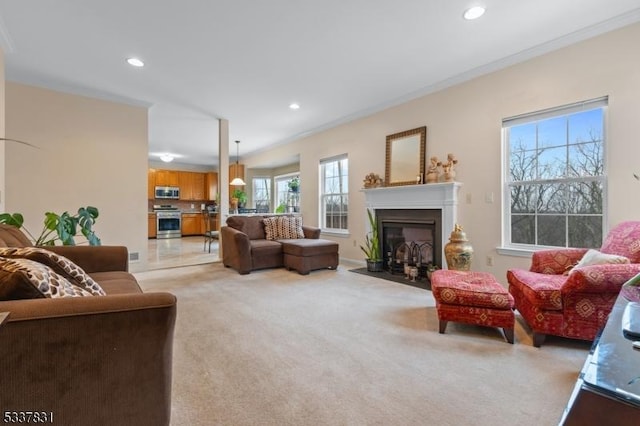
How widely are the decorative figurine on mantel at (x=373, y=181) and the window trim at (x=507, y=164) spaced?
1743 mm

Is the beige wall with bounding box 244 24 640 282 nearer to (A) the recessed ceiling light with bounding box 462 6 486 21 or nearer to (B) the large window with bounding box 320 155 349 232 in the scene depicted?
(B) the large window with bounding box 320 155 349 232

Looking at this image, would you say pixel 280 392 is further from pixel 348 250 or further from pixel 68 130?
pixel 68 130

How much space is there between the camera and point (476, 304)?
86.4 inches

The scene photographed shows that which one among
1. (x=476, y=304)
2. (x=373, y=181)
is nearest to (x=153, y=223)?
(x=373, y=181)

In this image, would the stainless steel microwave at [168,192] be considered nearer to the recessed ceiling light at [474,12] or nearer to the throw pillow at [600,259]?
the recessed ceiling light at [474,12]

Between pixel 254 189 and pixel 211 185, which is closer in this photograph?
pixel 254 189

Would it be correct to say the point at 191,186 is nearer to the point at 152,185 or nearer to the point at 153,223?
the point at 152,185

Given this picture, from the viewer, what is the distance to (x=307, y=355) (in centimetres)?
194

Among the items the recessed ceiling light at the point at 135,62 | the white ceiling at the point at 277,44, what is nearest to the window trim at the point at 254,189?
the white ceiling at the point at 277,44

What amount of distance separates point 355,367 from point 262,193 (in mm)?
7870

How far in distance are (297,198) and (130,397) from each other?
6.92 m

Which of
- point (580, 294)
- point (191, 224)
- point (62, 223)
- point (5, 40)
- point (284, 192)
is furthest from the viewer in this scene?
point (191, 224)

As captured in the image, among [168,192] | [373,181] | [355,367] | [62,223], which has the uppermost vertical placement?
[168,192]

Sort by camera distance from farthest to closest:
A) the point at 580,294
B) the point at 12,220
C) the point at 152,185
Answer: the point at 152,185
the point at 12,220
the point at 580,294
